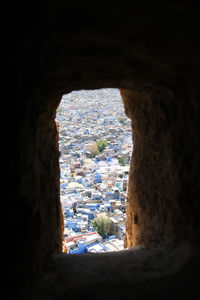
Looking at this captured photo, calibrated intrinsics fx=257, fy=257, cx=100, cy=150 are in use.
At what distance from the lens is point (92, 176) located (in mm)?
30906

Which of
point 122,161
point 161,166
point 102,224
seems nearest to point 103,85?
point 161,166

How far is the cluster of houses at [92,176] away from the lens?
1775 cm

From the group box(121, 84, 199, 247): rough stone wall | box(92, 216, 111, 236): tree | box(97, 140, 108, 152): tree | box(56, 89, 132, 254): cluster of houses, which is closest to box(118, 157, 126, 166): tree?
box(56, 89, 132, 254): cluster of houses

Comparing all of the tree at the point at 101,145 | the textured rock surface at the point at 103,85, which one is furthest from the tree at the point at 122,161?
the textured rock surface at the point at 103,85

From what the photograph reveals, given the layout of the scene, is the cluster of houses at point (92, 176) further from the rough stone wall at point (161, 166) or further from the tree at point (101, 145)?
the rough stone wall at point (161, 166)

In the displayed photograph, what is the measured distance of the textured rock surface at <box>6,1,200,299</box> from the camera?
2.22m

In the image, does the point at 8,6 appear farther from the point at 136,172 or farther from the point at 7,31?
the point at 136,172

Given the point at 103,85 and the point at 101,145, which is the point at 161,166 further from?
the point at 101,145

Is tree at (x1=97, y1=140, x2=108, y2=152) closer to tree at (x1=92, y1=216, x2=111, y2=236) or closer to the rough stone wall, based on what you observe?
tree at (x1=92, y1=216, x2=111, y2=236)

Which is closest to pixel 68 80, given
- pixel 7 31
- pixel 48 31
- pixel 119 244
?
pixel 48 31

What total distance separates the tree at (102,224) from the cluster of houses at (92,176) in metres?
0.38

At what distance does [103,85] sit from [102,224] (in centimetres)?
1633

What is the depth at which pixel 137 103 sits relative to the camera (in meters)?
5.38

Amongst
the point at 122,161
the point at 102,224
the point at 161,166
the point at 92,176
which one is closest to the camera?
the point at 161,166
